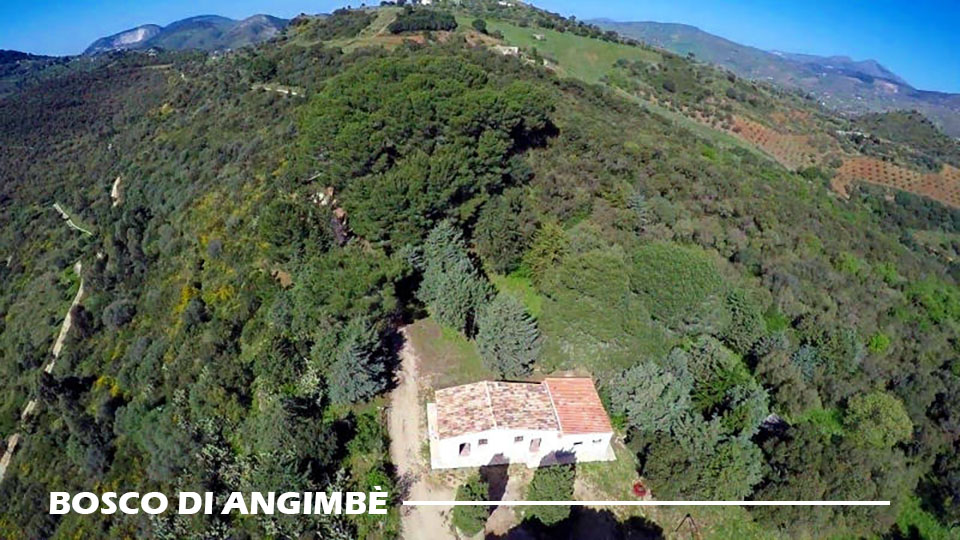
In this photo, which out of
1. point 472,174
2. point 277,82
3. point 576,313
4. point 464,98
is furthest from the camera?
point 277,82

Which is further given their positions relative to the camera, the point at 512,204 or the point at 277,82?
the point at 277,82

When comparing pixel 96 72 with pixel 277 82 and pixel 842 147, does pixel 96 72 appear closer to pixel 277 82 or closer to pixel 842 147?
pixel 277 82

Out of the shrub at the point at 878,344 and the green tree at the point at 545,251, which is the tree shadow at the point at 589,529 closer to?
the green tree at the point at 545,251

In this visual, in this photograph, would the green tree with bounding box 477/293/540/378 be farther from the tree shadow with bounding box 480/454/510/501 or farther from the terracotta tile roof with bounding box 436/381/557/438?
the tree shadow with bounding box 480/454/510/501

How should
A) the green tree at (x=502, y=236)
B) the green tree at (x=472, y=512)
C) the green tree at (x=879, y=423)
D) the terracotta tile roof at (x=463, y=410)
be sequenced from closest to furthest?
the green tree at (x=472, y=512)
the terracotta tile roof at (x=463, y=410)
the green tree at (x=879, y=423)
the green tree at (x=502, y=236)

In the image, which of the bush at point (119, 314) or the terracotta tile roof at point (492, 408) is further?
the bush at point (119, 314)

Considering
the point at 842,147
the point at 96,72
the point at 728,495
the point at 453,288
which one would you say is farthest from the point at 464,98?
the point at 96,72

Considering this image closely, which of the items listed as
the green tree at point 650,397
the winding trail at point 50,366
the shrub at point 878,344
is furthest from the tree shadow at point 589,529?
the winding trail at point 50,366
